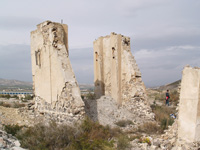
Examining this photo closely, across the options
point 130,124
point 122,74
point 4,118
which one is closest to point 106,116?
point 130,124

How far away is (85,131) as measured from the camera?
199 inches

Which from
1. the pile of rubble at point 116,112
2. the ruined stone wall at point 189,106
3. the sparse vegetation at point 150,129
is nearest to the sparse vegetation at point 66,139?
the ruined stone wall at point 189,106

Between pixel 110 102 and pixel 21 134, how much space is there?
4.88m

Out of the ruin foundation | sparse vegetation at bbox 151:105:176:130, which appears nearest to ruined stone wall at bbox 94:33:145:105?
the ruin foundation

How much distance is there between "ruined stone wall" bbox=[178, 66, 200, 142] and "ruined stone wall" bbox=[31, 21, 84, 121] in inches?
127

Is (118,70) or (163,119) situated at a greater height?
(118,70)

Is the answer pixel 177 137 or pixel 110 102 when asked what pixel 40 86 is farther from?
pixel 177 137

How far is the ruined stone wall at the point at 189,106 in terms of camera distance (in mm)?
4254

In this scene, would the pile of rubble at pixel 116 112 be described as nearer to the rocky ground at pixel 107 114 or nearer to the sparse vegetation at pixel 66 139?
the rocky ground at pixel 107 114

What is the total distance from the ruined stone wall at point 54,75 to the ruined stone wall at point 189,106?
322 centimetres

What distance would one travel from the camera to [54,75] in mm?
6836

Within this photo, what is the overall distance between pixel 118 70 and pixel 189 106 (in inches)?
190

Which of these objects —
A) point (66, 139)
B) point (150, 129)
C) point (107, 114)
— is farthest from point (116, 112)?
point (66, 139)

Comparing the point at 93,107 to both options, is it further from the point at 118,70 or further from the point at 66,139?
the point at 66,139
